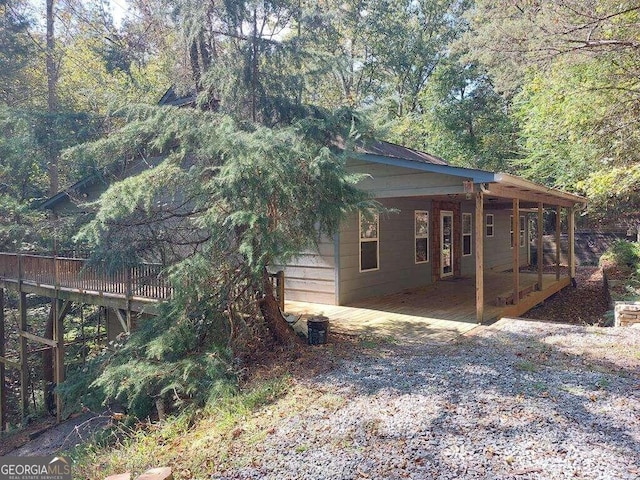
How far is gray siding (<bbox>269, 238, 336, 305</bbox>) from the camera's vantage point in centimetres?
852

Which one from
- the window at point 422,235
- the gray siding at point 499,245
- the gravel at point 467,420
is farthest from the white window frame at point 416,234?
the gravel at point 467,420

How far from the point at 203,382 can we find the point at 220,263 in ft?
4.61

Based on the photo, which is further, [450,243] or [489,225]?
[489,225]

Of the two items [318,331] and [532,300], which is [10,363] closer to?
[318,331]

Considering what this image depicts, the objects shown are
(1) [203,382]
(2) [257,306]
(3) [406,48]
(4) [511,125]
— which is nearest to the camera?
(1) [203,382]

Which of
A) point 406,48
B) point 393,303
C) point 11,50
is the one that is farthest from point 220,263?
point 406,48

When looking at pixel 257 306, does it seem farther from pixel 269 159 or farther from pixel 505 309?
pixel 505 309

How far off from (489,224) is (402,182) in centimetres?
859

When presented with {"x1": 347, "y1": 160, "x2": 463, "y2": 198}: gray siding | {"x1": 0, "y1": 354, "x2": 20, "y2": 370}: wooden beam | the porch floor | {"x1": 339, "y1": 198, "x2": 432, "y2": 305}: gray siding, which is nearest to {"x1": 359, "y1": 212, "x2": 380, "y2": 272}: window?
{"x1": 339, "y1": 198, "x2": 432, "y2": 305}: gray siding

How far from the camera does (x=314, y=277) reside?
8.80 meters

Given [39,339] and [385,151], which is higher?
[385,151]

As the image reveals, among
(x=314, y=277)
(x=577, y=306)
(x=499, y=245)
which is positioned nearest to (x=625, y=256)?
(x=499, y=245)

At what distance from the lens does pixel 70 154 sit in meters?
5.45

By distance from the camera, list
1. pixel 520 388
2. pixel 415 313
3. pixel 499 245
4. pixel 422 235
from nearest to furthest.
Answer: pixel 520 388, pixel 415 313, pixel 422 235, pixel 499 245
